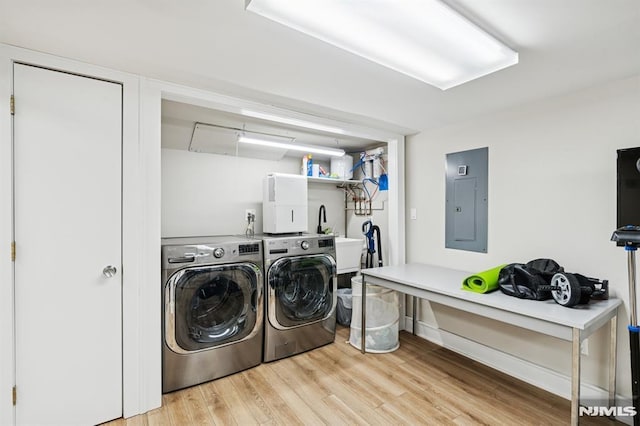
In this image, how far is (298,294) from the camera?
116 inches

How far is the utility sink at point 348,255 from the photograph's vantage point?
354 centimetres

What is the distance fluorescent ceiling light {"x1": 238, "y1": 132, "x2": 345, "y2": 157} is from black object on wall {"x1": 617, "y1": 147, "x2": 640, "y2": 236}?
2506 millimetres

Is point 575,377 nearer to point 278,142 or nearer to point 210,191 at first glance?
point 278,142

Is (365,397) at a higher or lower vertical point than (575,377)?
lower

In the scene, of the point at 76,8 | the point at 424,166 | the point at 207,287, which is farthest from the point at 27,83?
the point at 424,166

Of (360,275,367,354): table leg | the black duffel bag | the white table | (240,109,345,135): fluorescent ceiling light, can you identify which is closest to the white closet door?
(240,109,345,135): fluorescent ceiling light

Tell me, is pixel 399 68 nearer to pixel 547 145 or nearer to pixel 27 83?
pixel 547 145

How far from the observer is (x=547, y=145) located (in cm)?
236

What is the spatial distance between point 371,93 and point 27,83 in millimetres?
2078

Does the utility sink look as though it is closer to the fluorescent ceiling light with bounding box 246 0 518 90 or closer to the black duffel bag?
the black duffel bag

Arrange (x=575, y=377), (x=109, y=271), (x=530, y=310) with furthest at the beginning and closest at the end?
(x=109, y=271), (x=530, y=310), (x=575, y=377)

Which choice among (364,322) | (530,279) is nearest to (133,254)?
(364,322)

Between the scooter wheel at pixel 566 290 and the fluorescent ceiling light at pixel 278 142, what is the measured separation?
2.48 m

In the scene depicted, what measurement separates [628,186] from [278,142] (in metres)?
2.77
